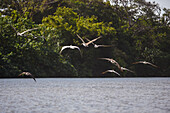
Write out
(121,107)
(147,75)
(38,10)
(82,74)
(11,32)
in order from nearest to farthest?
(121,107) < (11,32) < (82,74) < (38,10) < (147,75)

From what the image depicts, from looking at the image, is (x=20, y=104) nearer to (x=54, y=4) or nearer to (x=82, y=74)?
(x=82, y=74)

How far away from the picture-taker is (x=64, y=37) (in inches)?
2176

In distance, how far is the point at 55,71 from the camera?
51031 mm

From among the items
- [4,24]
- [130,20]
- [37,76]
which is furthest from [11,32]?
[130,20]

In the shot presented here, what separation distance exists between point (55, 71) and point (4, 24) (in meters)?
8.40

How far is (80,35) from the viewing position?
5581cm

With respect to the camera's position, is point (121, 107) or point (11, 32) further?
point (11, 32)

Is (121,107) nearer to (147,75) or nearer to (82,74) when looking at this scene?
(82,74)

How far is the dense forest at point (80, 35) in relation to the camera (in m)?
47.3

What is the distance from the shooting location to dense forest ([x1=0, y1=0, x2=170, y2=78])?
155ft

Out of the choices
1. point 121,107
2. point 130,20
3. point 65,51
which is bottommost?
point 121,107

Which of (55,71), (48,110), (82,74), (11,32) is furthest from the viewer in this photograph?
(82,74)

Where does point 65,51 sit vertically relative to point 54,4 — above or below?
below

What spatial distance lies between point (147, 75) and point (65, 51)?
15.3 m
